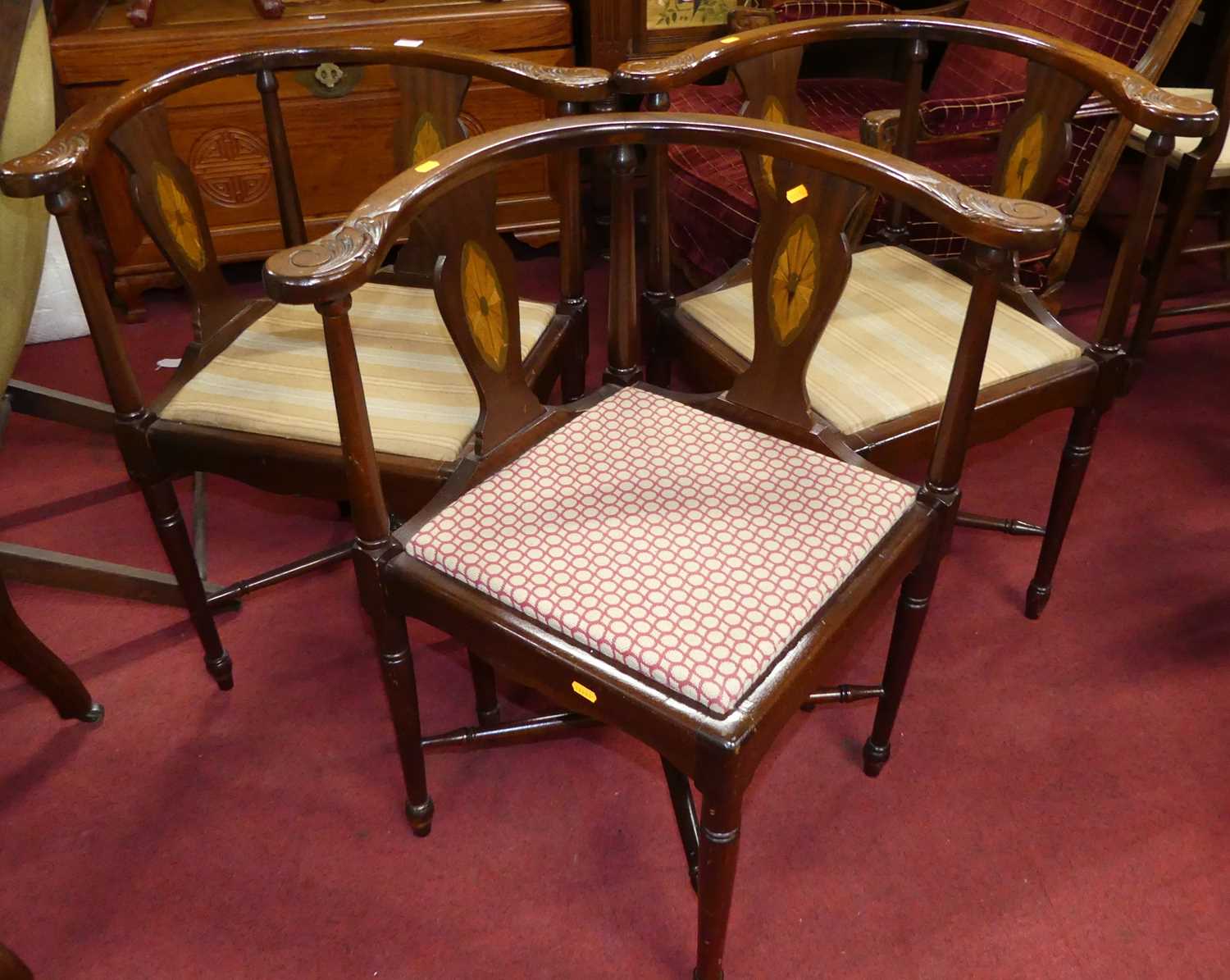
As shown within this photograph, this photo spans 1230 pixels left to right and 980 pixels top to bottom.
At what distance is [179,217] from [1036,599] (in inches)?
57.3

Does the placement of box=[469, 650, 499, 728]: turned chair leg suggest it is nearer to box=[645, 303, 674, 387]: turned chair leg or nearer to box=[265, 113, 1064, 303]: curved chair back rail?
box=[645, 303, 674, 387]: turned chair leg

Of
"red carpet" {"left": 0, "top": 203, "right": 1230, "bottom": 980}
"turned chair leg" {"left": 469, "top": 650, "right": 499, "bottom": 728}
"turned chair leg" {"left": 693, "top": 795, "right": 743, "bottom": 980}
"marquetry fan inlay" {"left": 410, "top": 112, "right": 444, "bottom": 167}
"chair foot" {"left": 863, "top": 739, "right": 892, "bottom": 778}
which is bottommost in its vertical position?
"red carpet" {"left": 0, "top": 203, "right": 1230, "bottom": 980}

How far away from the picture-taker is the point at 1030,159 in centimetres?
146

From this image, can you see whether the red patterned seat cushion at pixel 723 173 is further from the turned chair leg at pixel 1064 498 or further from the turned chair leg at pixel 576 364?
the turned chair leg at pixel 1064 498

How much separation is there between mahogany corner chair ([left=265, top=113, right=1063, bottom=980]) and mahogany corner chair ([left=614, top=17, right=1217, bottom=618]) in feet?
0.44

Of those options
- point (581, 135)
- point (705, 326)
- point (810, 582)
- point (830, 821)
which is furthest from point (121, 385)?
point (830, 821)

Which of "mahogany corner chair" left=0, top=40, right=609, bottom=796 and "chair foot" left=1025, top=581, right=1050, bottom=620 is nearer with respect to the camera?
"mahogany corner chair" left=0, top=40, right=609, bottom=796

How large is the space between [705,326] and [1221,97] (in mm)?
1239

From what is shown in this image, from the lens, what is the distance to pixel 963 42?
1.45 meters

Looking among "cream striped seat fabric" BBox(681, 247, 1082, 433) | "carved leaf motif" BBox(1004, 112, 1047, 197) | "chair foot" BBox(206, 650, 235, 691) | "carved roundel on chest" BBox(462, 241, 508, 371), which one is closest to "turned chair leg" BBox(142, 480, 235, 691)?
"chair foot" BBox(206, 650, 235, 691)

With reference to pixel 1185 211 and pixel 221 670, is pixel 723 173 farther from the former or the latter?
pixel 221 670

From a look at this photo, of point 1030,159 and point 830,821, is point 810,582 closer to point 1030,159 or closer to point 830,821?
point 830,821

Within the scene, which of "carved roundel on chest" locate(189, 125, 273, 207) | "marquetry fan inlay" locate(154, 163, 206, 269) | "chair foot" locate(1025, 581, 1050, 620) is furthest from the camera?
"carved roundel on chest" locate(189, 125, 273, 207)

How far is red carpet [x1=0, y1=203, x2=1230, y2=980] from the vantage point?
1.33 m
